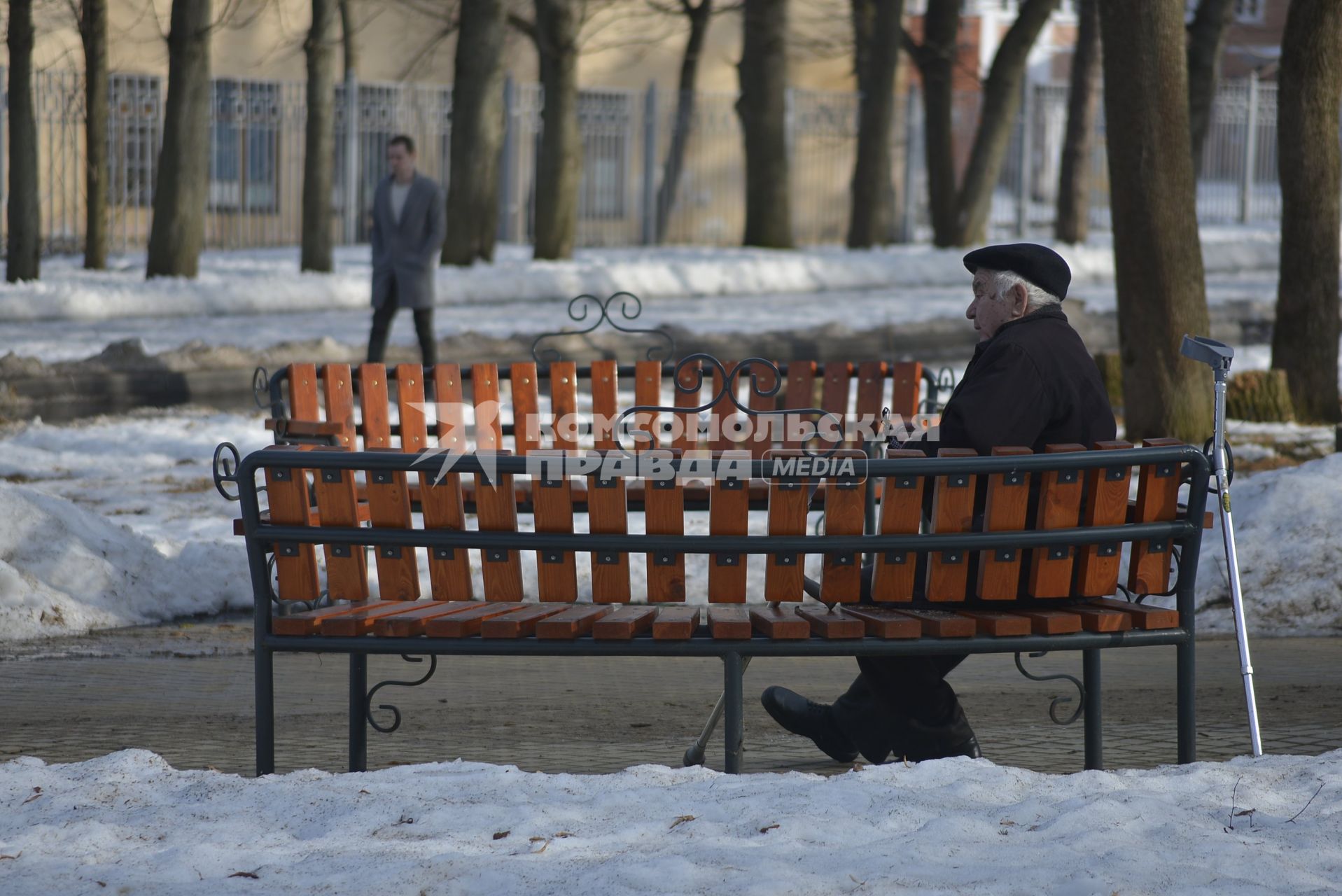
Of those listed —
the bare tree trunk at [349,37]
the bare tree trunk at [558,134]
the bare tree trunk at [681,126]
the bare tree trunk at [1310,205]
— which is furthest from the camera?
the bare tree trunk at [681,126]

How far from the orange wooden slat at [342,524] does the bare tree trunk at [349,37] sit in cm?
2259

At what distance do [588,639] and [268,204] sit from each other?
955 inches

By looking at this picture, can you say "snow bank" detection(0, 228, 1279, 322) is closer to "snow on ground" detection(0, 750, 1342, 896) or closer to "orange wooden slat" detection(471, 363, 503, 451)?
"orange wooden slat" detection(471, 363, 503, 451)

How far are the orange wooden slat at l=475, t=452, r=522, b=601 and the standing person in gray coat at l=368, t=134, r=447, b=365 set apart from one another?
862 centimetres

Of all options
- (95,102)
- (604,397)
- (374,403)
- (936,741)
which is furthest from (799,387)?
(95,102)

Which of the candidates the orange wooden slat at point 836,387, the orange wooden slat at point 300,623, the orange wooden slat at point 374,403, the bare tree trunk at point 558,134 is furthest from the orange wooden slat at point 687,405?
the bare tree trunk at point 558,134

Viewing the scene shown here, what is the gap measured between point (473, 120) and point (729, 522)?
58.3 feet

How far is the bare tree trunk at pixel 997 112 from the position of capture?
2522 centimetres

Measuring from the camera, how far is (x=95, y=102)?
20.1 metres

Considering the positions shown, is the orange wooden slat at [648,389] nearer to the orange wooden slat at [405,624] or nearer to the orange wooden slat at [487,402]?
the orange wooden slat at [487,402]

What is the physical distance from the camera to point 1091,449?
14.7ft

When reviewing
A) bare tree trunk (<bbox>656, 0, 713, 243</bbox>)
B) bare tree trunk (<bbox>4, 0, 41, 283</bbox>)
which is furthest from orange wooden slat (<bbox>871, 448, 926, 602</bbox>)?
bare tree trunk (<bbox>656, 0, 713, 243</bbox>)

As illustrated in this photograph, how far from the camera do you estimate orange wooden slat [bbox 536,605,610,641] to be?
429 cm

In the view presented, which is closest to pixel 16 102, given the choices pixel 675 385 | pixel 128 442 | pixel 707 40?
pixel 128 442
